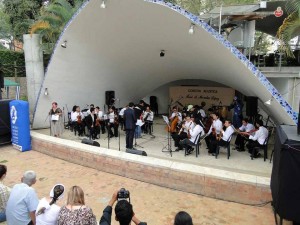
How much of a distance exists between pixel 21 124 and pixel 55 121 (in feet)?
5.27

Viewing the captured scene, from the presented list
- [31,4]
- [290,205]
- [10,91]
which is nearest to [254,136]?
[290,205]

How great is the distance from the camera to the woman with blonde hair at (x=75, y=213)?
3.19 m

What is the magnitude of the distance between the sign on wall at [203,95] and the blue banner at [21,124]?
9.17 meters

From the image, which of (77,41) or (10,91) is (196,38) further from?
(10,91)

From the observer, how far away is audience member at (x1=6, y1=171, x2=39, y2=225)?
3826 millimetres

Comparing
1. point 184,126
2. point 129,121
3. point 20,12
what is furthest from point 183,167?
point 20,12

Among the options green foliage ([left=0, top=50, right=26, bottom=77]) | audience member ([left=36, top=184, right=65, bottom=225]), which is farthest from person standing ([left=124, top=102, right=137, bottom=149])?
green foliage ([left=0, top=50, right=26, bottom=77])

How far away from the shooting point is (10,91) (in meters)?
18.7

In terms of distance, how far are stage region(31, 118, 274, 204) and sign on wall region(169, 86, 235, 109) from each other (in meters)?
5.46

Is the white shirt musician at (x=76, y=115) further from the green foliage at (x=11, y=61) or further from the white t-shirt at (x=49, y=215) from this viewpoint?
the green foliage at (x=11, y=61)

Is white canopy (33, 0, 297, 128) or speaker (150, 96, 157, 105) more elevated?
white canopy (33, 0, 297, 128)

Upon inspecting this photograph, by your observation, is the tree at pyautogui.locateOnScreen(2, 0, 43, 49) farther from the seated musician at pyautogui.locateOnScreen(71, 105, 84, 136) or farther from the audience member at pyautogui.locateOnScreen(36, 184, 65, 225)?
the audience member at pyautogui.locateOnScreen(36, 184, 65, 225)

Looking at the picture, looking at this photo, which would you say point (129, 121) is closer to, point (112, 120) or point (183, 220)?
point (112, 120)

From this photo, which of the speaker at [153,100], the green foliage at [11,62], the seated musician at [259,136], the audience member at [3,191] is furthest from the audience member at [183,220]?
the green foliage at [11,62]
